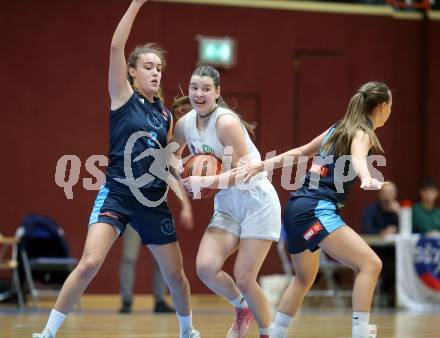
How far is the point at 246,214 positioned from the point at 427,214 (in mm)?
6345

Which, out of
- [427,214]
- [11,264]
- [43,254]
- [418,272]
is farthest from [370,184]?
[427,214]

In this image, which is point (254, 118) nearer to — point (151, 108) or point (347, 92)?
point (347, 92)

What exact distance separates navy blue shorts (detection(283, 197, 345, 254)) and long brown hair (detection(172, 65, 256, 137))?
20.8 inches

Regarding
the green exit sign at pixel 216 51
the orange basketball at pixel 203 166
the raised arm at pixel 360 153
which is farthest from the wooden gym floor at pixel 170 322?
the green exit sign at pixel 216 51

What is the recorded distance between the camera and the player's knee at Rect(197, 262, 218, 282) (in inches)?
203

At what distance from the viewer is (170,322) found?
786 cm

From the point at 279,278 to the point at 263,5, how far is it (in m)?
3.92

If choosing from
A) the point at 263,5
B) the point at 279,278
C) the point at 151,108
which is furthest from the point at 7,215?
the point at 151,108

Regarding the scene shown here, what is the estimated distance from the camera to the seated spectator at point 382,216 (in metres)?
11.1

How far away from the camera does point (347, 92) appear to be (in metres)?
12.6

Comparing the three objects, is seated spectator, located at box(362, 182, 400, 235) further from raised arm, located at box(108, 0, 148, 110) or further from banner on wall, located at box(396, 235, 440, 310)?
raised arm, located at box(108, 0, 148, 110)

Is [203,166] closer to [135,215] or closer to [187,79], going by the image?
[135,215]

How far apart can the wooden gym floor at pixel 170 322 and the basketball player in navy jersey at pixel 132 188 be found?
140 cm

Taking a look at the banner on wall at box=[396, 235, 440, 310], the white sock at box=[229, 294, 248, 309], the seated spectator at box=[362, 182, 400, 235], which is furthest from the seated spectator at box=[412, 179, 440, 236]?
the white sock at box=[229, 294, 248, 309]
